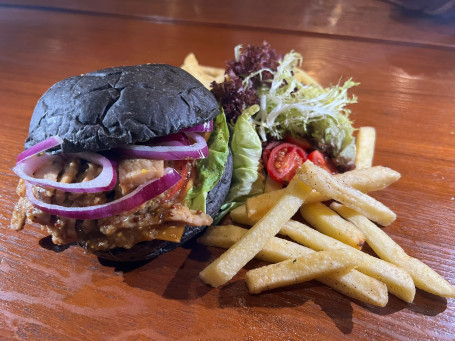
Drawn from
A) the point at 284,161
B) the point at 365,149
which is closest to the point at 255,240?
the point at 284,161

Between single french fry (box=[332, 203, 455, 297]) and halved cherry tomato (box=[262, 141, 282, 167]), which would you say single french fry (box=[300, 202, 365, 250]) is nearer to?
single french fry (box=[332, 203, 455, 297])

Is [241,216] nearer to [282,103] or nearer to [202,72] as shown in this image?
[282,103]

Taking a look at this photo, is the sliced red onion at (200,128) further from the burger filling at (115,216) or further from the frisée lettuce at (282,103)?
the frisée lettuce at (282,103)

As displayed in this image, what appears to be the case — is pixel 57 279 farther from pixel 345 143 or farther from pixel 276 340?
pixel 345 143

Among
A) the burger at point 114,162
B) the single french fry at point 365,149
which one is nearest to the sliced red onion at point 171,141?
the burger at point 114,162

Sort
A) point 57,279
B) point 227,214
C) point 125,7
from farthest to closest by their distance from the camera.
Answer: point 125,7 → point 227,214 → point 57,279

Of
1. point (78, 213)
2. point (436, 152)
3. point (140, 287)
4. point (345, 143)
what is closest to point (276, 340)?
point (140, 287)

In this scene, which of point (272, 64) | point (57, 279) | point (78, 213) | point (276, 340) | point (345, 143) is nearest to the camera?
point (78, 213)
